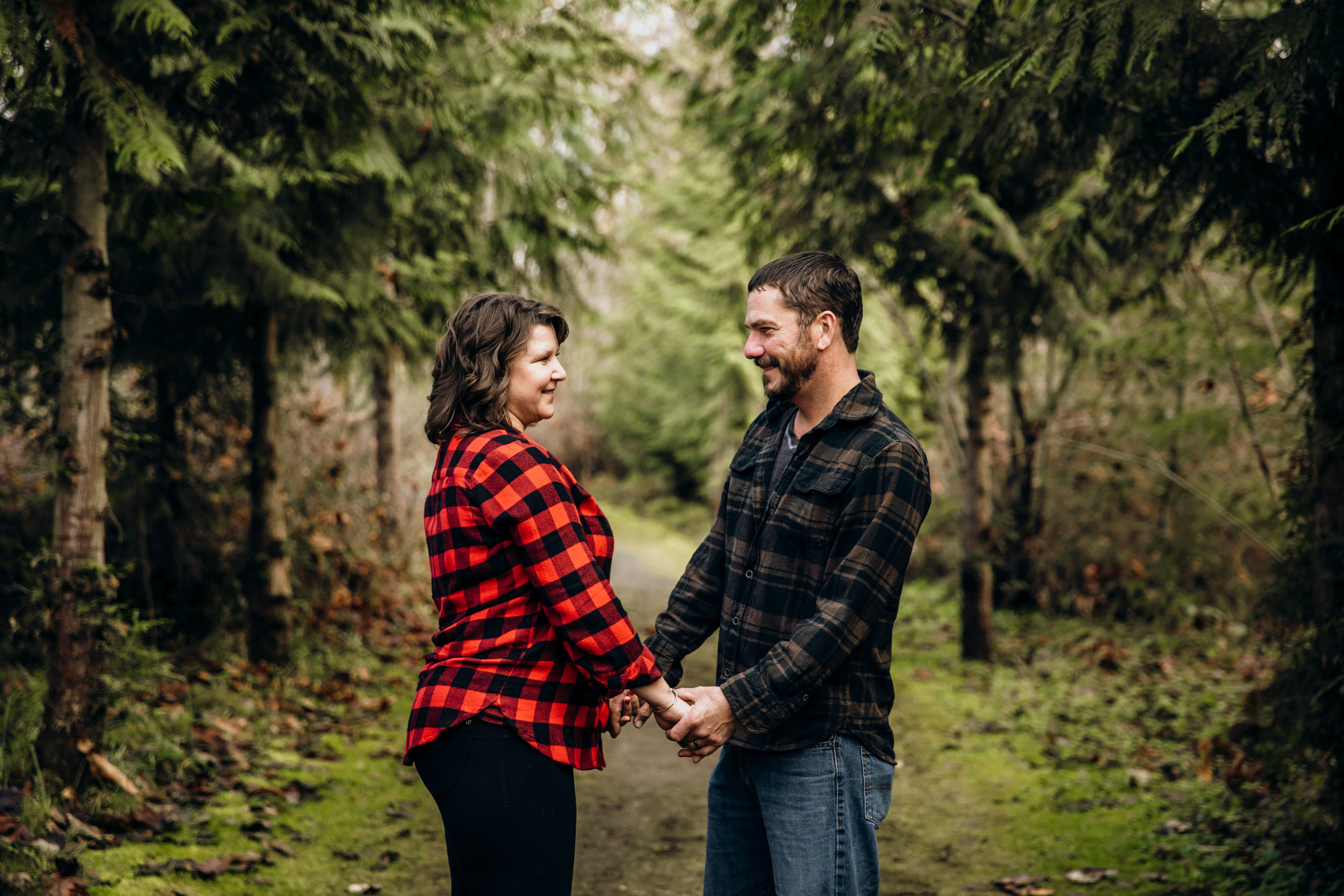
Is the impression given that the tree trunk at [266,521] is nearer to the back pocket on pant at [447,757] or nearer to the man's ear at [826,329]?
the back pocket on pant at [447,757]

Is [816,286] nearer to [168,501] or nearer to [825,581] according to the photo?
[825,581]

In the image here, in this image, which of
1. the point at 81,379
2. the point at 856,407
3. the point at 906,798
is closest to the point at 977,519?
the point at 906,798

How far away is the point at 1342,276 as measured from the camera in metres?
3.74

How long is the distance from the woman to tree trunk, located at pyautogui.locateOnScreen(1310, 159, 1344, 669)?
307cm

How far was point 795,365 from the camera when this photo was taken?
254cm

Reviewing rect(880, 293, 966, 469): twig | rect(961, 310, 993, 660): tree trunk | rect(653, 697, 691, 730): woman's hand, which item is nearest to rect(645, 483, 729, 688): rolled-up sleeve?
rect(653, 697, 691, 730): woman's hand

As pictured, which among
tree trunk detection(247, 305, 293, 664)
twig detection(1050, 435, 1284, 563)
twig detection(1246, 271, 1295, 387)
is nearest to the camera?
twig detection(1050, 435, 1284, 563)

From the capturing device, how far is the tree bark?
31.8 feet

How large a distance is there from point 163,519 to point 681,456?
12.1m

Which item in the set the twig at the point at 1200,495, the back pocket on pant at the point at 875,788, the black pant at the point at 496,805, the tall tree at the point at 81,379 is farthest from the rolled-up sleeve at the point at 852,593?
the twig at the point at 1200,495

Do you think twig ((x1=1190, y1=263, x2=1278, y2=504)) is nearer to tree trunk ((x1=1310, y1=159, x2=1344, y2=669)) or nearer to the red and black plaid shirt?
tree trunk ((x1=1310, y1=159, x2=1344, y2=669))

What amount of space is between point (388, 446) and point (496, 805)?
27.5ft

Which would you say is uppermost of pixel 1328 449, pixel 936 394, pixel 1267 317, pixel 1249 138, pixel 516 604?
pixel 1267 317

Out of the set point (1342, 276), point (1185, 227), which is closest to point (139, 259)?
point (1185, 227)
